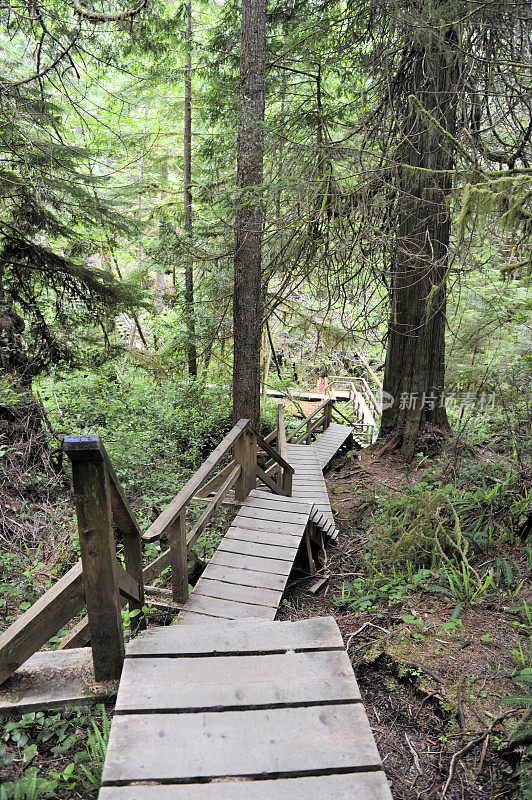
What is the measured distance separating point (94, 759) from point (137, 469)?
510 centimetres

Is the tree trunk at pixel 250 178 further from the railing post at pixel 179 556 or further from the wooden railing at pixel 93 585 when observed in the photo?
the wooden railing at pixel 93 585

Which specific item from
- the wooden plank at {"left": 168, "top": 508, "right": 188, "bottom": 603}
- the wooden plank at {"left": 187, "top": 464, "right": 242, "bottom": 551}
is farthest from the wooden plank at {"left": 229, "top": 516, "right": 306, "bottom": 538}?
the wooden plank at {"left": 168, "top": 508, "right": 188, "bottom": 603}

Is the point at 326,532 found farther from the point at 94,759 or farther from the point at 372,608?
the point at 94,759

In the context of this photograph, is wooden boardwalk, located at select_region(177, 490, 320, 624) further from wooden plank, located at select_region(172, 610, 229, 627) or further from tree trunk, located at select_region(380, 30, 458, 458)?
tree trunk, located at select_region(380, 30, 458, 458)

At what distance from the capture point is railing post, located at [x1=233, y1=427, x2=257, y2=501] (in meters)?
5.61

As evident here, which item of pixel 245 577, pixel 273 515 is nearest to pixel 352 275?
pixel 273 515

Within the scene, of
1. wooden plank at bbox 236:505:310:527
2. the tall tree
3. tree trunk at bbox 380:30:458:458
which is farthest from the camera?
tree trunk at bbox 380:30:458:458

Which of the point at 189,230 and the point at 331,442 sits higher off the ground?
the point at 189,230

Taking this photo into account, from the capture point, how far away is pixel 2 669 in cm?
205

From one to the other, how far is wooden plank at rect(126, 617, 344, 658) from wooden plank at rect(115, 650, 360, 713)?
0.05 metres

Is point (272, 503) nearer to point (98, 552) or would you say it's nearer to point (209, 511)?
point (209, 511)

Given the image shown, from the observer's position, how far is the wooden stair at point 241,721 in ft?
5.63

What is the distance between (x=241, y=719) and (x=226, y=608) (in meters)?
1.97

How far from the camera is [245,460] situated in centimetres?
577
